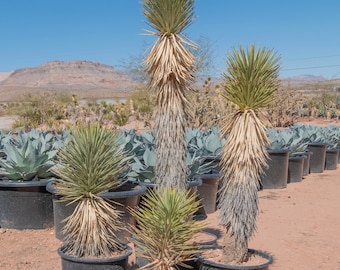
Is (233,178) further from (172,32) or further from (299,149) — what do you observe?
(299,149)

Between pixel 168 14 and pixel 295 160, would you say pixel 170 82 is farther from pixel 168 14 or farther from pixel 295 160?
pixel 295 160

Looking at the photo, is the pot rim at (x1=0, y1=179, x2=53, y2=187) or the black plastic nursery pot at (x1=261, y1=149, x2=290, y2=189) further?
the black plastic nursery pot at (x1=261, y1=149, x2=290, y2=189)

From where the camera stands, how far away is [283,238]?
543 cm

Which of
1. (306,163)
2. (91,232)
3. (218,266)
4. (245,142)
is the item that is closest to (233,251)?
(218,266)

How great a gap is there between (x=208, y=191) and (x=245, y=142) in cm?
286

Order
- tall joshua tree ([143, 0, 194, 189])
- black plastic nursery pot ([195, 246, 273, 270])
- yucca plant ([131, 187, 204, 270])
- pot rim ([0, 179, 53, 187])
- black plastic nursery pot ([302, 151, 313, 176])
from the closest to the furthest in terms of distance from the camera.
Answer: yucca plant ([131, 187, 204, 270]), black plastic nursery pot ([195, 246, 273, 270]), tall joshua tree ([143, 0, 194, 189]), pot rim ([0, 179, 53, 187]), black plastic nursery pot ([302, 151, 313, 176])

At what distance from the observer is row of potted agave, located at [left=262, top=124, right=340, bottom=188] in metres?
8.51

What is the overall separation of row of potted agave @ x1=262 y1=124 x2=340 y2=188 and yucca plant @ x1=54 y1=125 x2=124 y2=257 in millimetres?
3686

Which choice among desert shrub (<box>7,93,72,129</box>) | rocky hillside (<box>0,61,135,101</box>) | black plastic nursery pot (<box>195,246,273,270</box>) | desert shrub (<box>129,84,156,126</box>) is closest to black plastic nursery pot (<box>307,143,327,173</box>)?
black plastic nursery pot (<box>195,246,273,270</box>)

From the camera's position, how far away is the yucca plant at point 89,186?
3852mm

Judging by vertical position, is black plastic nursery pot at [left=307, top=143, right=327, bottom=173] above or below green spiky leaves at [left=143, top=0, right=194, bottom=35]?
below

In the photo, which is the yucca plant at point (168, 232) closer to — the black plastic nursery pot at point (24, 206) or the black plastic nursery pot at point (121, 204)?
the black plastic nursery pot at point (121, 204)

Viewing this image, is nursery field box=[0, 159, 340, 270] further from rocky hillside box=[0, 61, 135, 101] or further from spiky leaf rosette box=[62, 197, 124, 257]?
rocky hillside box=[0, 61, 135, 101]

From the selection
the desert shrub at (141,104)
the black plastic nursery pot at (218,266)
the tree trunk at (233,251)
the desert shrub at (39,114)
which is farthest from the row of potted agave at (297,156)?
the desert shrub at (39,114)
